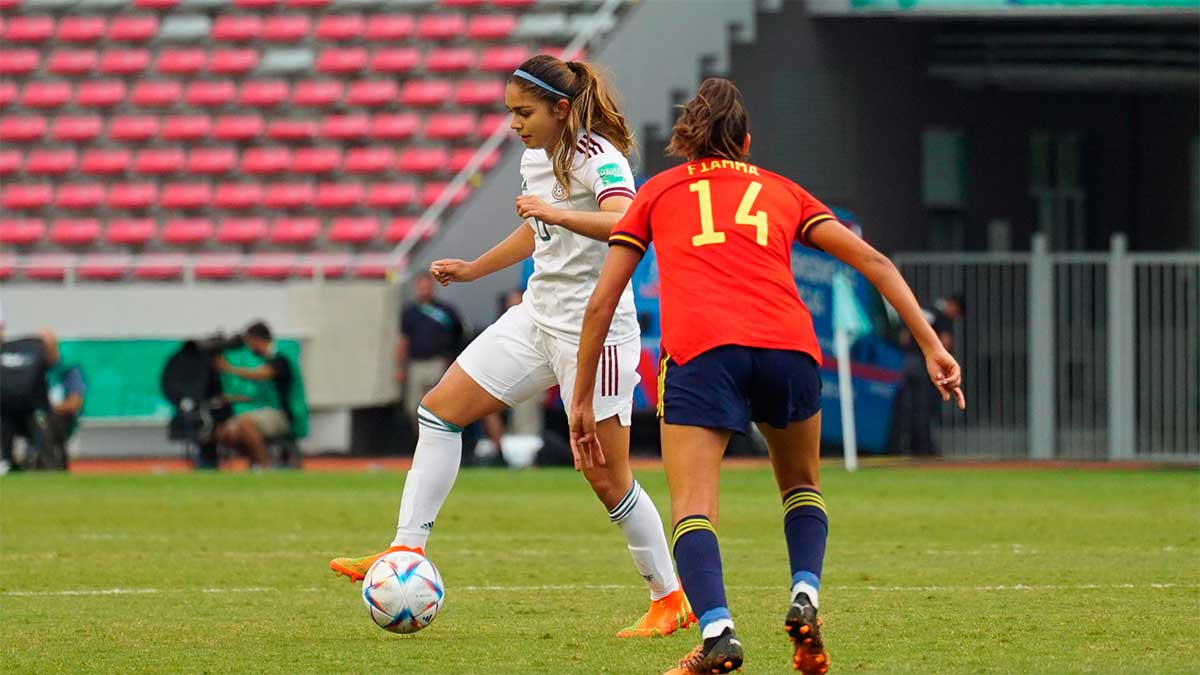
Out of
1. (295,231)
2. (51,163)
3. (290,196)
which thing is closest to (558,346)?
(295,231)

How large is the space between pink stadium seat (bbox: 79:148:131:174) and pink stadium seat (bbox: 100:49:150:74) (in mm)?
1105

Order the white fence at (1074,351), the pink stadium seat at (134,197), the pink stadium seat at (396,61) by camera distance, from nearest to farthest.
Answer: the white fence at (1074,351) → the pink stadium seat at (134,197) → the pink stadium seat at (396,61)

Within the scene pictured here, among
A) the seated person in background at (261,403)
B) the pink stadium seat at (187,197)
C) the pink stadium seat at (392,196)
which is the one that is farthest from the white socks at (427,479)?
the pink stadium seat at (187,197)

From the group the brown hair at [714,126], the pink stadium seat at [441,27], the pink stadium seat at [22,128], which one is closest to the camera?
the brown hair at [714,126]

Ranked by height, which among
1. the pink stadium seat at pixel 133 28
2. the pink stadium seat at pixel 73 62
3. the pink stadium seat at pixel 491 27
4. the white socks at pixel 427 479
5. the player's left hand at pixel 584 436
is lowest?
the white socks at pixel 427 479

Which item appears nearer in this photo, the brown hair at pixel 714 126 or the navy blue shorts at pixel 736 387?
the navy blue shorts at pixel 736 387

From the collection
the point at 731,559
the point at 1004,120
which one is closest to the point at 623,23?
the point at 1004,120

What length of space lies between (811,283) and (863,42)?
5.48 meters

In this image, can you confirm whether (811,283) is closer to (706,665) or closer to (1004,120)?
(1004,120)

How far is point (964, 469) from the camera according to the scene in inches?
797

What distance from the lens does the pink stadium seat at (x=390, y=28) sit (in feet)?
81.7

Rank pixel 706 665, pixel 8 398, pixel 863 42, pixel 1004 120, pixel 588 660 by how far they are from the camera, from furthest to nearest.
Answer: pixel 1004 120, pixel 863 42, pixel 8 398, pixel 588 660, pixel 706 665

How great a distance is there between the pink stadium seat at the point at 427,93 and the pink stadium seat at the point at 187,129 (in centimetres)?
226

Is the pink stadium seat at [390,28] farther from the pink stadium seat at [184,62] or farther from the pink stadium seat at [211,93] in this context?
the pink stadium seat at [184,62]
